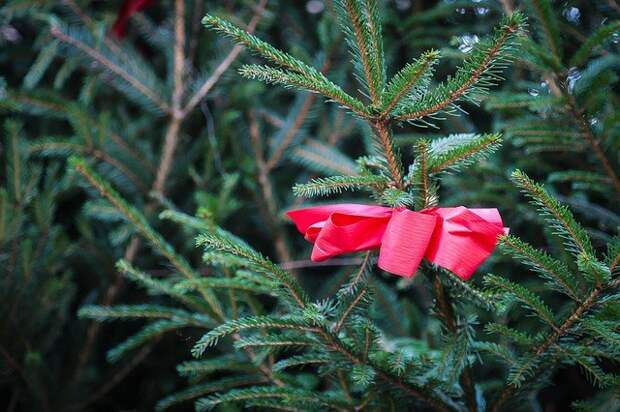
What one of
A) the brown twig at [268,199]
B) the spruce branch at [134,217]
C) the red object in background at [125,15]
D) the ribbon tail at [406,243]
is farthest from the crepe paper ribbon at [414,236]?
the red object in background at [125,15]

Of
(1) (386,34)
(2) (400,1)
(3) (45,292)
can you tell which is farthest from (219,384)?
(2) (400,1)

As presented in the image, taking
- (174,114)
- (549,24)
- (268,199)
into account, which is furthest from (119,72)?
(549,24)

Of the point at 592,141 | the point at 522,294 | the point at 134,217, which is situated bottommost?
the point at 134,217

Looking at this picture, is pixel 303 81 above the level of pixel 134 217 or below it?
above

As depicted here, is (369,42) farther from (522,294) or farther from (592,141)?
(592,141)

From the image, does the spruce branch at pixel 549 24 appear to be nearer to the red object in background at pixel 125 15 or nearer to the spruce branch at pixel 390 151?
the spruce branch at pixel 390 151

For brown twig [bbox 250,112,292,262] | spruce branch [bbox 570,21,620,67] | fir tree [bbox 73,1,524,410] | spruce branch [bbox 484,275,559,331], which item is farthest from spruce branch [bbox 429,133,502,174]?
brown twig [bbox 250,112,292,262]

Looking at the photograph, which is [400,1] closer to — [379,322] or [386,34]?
[386,34]
